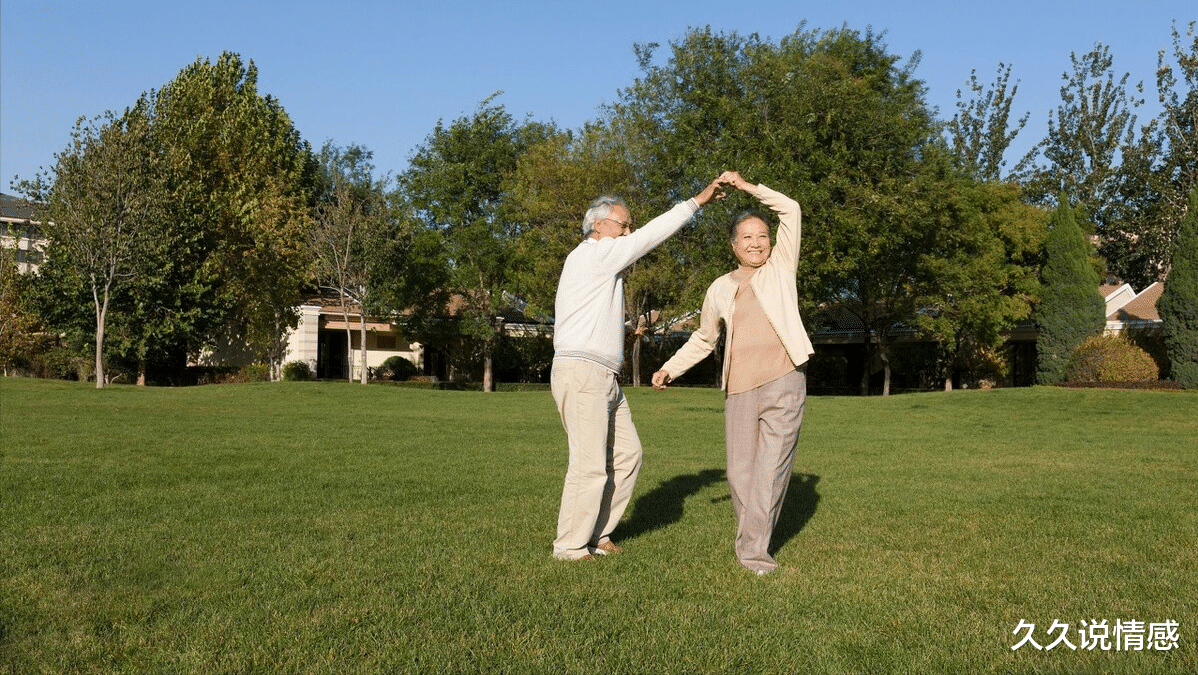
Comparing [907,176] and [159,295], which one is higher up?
[907,176]

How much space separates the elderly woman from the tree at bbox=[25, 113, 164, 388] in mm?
29369

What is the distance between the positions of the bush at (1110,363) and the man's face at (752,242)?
25.9m

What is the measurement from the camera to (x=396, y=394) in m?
28.4

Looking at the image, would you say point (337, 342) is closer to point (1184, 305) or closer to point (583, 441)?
point (1184, 305)

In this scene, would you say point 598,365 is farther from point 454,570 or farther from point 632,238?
point 454,570

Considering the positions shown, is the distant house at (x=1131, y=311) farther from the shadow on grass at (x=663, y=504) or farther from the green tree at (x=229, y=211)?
the green tree at (x=229, y=211)

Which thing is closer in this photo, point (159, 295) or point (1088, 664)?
point (1088, 664)

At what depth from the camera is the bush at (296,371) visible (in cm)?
4181

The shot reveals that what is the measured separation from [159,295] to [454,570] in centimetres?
3317

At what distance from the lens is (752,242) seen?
5727 millimetres

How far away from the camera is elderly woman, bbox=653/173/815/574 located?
550 centimetres

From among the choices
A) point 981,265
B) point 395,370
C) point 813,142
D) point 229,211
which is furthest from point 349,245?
point 981,265

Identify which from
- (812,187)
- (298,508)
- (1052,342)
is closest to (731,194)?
(812,187)

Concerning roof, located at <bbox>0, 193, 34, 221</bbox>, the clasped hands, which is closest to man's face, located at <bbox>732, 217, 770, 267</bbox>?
the clasped hands
